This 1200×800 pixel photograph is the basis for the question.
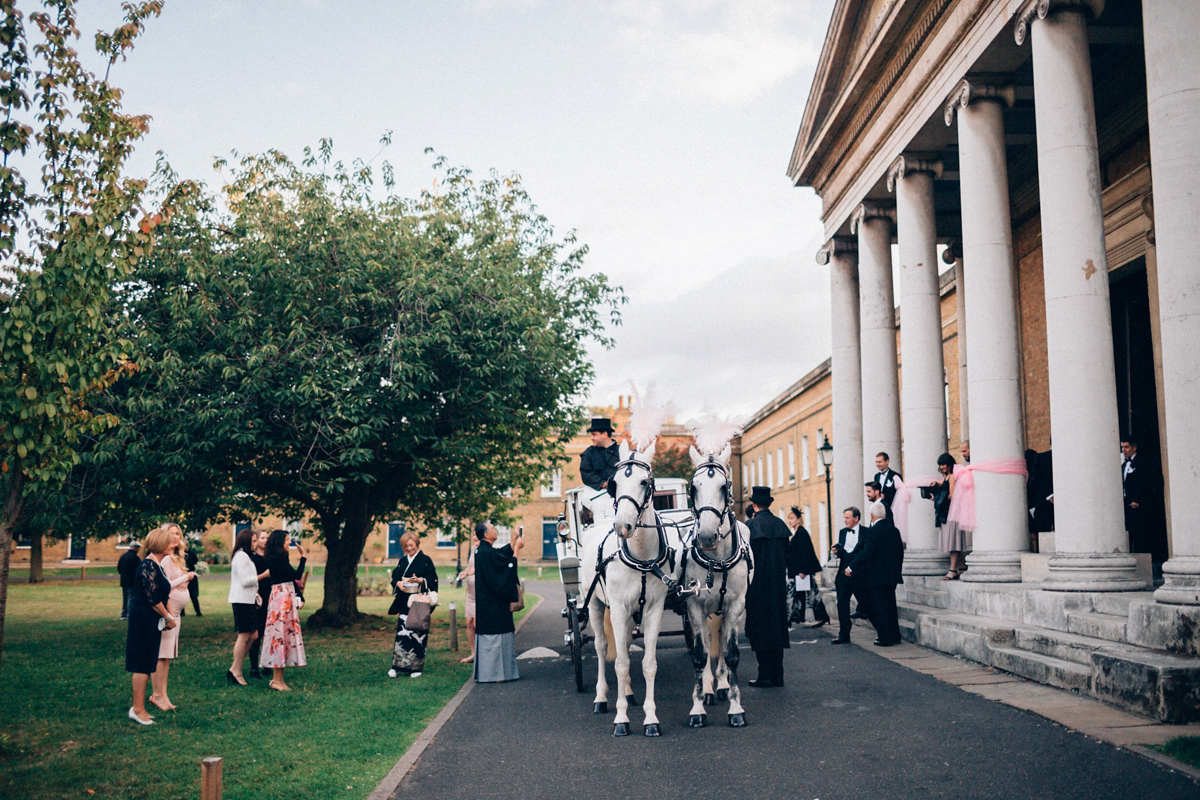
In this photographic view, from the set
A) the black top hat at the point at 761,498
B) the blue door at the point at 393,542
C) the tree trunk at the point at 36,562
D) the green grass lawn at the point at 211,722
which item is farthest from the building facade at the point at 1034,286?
the blue door at the point at 393,542

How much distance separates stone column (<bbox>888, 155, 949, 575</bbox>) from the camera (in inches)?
622

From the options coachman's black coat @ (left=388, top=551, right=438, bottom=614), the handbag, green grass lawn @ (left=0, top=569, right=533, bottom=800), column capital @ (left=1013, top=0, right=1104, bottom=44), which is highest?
column capital @ (left=1013, top=0, right=1104, bottom=44)

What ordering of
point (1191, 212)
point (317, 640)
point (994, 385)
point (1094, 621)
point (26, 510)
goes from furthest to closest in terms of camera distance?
point (317, 640) → point (26, 510) → point (994, 385) → point (1094, 621) → point (1191, 212)

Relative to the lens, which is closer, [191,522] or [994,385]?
[994,385]

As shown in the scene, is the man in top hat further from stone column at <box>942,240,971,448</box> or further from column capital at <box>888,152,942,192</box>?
stone column at <box>942,240,971,448</box>

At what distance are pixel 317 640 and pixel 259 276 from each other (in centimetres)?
672

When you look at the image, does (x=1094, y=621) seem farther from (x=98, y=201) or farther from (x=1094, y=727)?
(x=98, y=201)

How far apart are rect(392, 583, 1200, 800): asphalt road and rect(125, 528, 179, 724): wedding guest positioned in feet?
9.91

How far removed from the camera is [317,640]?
1734cm

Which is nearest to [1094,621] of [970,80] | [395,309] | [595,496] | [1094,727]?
[1094,727]

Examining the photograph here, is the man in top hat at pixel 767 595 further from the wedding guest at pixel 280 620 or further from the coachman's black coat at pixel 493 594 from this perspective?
the wedding guest at pixel 280 620

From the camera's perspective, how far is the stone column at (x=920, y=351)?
A: 15805 mm

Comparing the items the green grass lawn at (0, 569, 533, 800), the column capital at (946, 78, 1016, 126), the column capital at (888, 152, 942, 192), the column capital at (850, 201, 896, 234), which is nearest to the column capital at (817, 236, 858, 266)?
the column capital at (850, 201, 896, 234)

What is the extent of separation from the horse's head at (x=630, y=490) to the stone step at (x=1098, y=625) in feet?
15.9
